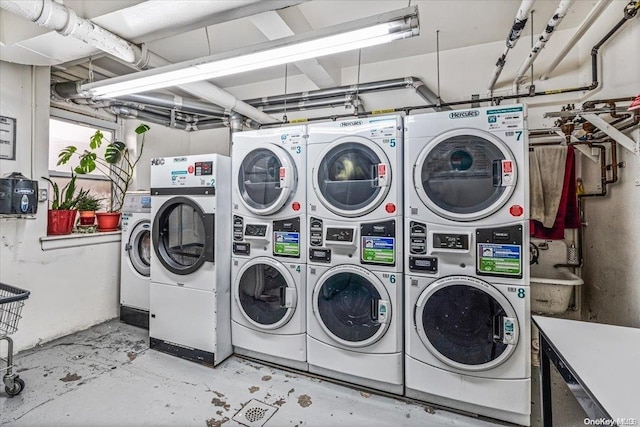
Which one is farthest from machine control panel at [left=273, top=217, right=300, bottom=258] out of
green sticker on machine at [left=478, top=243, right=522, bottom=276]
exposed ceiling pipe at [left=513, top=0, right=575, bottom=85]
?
exposed ceiling pipe at [left=513, top=0, right=575, bottom=85]

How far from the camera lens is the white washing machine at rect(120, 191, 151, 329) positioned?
10.8ft

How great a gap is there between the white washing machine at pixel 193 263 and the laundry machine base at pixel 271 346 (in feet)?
A: 0.34

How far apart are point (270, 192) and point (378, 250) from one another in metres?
1.01

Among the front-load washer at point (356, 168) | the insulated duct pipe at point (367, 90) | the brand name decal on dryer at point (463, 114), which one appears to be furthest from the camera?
the insulated duct pipe at point (367, 90)

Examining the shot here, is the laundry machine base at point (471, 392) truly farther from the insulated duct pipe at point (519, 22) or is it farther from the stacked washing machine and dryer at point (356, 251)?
the insulated duct pipe at point (519, 22)

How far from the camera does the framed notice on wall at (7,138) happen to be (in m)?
2.62

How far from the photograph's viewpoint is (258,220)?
2.57 meters

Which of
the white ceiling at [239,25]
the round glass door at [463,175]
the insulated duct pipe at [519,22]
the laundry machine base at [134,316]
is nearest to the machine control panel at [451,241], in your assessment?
the round glass door at [463,175]

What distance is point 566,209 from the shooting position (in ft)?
8.97

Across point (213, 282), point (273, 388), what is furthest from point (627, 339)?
point (213, 282)

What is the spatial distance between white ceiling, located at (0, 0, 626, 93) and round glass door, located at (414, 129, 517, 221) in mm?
1303

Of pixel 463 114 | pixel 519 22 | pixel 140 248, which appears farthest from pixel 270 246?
pixel 519 22

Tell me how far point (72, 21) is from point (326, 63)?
219 centimetres

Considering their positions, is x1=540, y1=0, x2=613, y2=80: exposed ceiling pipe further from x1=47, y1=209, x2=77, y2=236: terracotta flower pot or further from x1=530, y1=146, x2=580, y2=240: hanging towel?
x1=47, y1=209, x2=77, y2=236: terracotta flower pot
